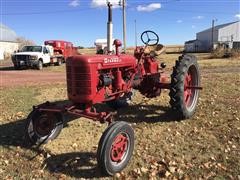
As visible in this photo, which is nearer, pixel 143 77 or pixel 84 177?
pixel 84 177

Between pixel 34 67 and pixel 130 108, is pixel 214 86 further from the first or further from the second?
pixel 34 67

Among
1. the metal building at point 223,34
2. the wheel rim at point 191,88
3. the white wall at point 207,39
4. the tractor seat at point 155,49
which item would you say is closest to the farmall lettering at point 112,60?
the tractor seat at point 155,49

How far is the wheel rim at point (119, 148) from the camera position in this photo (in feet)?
19.5

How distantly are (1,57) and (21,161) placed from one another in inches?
2167

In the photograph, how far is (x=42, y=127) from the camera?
7.21 m

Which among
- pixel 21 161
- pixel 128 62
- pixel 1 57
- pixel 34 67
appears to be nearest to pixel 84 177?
pixel 21 161

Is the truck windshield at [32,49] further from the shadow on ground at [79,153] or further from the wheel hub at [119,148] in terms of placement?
the wheel hub at [119,148]

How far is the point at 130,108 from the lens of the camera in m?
9.66

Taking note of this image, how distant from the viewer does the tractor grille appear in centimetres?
652

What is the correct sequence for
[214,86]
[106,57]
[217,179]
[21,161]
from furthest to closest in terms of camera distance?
[214,86]
[106,57]
[21,161]
[217,179]

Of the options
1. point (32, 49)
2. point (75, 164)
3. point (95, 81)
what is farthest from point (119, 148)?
point (32, 49)

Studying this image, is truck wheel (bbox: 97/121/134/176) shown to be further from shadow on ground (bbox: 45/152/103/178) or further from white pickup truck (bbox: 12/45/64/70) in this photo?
white pickup truck (bbox: 12/45/64/70)

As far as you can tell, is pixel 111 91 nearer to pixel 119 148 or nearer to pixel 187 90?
pixel 119 148

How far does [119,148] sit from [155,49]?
3918 millimetres
